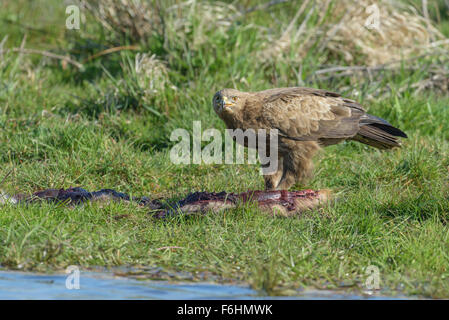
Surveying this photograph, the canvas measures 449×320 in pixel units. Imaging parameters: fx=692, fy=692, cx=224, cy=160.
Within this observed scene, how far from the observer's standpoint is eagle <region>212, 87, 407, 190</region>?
6.16 metres

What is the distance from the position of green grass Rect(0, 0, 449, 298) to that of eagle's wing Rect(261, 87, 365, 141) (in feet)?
1.58

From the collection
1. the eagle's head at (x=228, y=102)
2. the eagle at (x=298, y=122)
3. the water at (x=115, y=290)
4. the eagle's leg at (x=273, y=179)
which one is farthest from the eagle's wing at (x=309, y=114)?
the water at (x=115, y=290)

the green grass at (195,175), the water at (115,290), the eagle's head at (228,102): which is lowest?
the water at (115,290)

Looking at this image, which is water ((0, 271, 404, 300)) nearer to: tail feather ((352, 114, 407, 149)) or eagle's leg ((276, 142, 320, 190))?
eagle's leg ((276, 142, 320, 190))

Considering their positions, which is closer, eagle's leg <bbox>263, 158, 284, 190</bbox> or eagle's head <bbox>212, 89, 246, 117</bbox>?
eagle's head <bbox>212, 89, 246, 117</bbox>

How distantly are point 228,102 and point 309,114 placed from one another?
31.4 inches

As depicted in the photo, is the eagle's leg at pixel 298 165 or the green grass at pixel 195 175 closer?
the green grass at pixel 195 175

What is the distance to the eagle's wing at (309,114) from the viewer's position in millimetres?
6206

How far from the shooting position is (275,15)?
1045cm

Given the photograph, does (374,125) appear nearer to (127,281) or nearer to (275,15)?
(127,281)

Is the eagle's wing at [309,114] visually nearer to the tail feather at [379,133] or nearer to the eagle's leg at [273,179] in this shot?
the tail feather at [379,133]

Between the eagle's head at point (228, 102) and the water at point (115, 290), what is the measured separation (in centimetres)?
225

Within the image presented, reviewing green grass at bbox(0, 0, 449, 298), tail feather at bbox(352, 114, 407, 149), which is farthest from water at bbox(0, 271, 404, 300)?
tail feather at bbox(352, 114, 407, 149)
